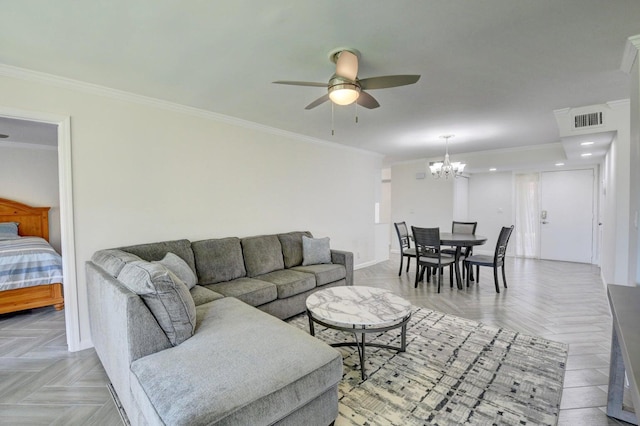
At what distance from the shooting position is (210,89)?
2848 millimetres

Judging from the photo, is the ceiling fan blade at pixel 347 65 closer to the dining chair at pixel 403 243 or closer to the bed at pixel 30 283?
the dining chair at pixel 403 243

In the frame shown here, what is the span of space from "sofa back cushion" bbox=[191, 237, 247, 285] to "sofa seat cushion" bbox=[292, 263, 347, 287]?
2.52ft

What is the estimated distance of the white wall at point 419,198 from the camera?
691 cm

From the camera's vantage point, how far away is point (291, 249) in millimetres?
4082

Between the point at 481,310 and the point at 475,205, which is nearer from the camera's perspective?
the point at 481,310

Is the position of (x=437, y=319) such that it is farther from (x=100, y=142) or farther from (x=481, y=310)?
(x=100, y=142)

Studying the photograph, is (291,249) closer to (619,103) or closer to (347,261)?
(347,261)

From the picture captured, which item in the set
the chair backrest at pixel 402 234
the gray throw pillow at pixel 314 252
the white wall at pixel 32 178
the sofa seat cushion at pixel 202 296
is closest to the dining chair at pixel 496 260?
the chair backrest at pixel 402 234

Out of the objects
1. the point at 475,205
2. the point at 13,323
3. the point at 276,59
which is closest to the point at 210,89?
the point at 276,59

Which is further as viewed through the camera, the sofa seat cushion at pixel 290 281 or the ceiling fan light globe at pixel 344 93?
the sofa seat cushion at pixel 290 281

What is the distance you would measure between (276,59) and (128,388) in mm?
2369

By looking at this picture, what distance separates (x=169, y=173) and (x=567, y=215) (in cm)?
776

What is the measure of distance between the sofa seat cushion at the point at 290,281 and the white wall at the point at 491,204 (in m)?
5.75

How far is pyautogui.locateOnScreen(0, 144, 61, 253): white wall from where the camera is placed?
4.94m
